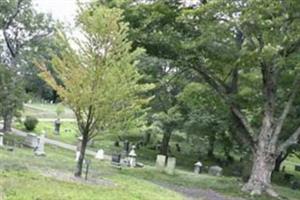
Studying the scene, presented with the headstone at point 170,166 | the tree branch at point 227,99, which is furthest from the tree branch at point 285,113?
the headstone at point 170,166

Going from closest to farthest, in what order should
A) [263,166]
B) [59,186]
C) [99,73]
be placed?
1. [59,186]
2. [99,73]
3. [263,166]

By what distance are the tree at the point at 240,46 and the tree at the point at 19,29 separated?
59.9ft

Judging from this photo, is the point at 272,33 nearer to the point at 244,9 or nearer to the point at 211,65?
the point at 244,9

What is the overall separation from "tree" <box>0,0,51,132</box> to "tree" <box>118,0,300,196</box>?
1826 cm

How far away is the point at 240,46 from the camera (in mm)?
23156

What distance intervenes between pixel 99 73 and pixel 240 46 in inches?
354

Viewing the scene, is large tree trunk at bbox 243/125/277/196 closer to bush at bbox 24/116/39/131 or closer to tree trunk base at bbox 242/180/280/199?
tree trunk base at bbox 242/180/280/199

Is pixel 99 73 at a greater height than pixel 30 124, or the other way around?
pixel 99 73

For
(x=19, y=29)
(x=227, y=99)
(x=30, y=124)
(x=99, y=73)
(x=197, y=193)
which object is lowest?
(x=197, y=193)

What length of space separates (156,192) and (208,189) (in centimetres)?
500

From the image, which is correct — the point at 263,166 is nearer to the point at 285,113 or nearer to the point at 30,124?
the point at 285,113

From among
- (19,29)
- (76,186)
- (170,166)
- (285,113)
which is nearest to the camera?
(76,186)

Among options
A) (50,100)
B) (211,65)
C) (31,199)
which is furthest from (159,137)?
(50,100)

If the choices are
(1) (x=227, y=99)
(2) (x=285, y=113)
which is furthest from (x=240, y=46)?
(2) (x=285, y=113)
